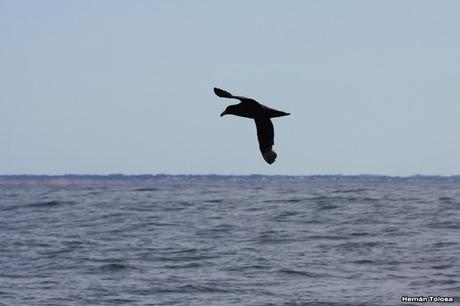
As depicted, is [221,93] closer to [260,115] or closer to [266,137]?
[260,115]

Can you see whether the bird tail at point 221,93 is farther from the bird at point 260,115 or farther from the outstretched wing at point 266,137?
the outstretched wing at point 266,137

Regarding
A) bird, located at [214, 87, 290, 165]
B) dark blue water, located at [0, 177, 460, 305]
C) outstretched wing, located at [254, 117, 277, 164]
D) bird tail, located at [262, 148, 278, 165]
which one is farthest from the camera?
dark blue water, located at [0, 177, 460, 305]

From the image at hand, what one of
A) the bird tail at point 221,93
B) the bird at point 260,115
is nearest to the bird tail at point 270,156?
the bird at point 260,115

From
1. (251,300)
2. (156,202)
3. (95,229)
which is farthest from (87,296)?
(156,202)

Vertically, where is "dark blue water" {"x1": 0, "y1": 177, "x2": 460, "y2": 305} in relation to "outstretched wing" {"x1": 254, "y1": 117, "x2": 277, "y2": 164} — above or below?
A: below

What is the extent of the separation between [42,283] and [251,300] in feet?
20.9

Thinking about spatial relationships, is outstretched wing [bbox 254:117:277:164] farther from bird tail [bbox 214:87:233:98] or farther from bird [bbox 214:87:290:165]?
bird tail [bbox 214:87:233:98]

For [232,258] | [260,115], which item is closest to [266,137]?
[260,115]

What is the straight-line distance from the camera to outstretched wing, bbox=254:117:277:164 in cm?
1117

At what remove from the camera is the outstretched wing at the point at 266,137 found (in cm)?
1117

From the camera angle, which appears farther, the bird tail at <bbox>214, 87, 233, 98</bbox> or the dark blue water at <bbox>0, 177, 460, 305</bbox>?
the dark blue water at <bbox>0, 177, 460, 305</bbox>

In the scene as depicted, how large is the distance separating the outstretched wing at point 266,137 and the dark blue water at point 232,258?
11.1 metres

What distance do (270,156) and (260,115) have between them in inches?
23.4

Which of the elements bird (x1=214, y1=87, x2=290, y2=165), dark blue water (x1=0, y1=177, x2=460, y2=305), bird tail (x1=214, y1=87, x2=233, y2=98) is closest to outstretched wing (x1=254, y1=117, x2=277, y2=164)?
bird (x1=214, y1=87, x2=290, y2=165)
